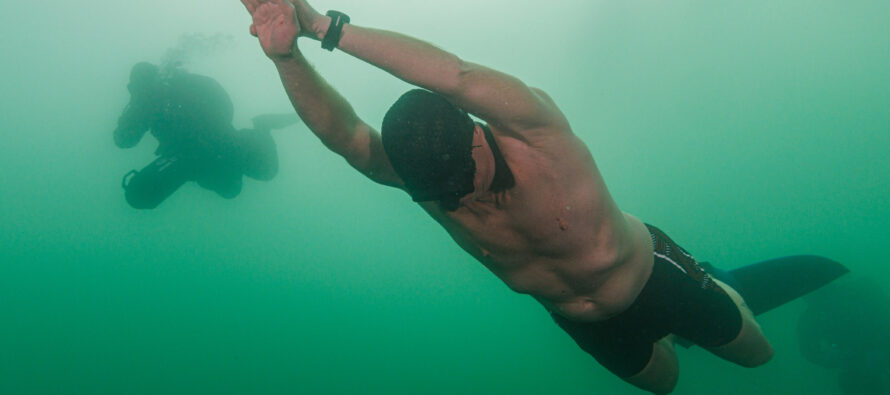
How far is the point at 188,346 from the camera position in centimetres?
4028

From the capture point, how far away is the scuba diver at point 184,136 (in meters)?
8.14

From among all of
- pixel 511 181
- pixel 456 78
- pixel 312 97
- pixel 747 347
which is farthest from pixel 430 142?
pixel 747 347

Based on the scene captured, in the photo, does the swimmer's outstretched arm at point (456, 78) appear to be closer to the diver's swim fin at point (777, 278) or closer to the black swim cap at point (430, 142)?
the black swim cap at point (430, 142)

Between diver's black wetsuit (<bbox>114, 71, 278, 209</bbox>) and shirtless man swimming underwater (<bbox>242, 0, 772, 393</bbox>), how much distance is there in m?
8.21

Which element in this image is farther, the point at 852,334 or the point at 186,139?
the point at 852,334

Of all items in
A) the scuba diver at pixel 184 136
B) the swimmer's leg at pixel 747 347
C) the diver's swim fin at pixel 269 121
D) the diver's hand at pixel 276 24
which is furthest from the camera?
the diver's swim fin at pixel 269 121

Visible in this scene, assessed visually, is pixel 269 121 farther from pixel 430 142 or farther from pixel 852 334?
pixel 852 334

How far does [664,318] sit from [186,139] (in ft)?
31.7

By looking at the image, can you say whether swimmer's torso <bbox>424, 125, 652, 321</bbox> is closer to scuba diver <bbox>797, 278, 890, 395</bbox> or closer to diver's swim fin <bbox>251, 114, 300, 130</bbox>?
diver's swim fin <bbox>251, 114, 300, 130</bbox>

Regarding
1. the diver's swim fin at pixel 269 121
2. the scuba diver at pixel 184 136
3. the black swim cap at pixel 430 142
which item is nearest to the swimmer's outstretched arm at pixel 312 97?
the black swim cap at pixel 430 142

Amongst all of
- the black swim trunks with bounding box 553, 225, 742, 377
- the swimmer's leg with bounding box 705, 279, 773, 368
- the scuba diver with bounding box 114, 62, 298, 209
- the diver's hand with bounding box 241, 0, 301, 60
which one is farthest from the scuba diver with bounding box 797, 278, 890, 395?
the scuba diver with bounding box 114, 62, 298, 209

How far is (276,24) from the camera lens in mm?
1523

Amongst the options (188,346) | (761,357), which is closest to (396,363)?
(188,346)

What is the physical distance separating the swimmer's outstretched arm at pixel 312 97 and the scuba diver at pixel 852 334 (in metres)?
17.4
